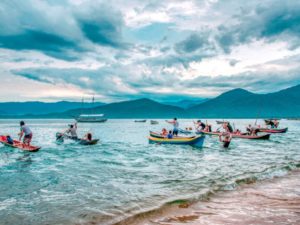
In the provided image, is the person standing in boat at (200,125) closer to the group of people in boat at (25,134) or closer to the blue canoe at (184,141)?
the blue canoe at (184,141)

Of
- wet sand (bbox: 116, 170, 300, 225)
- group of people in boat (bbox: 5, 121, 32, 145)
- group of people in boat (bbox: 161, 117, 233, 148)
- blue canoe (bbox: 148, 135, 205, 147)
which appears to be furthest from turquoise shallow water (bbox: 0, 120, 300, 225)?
group of people in boat (bbox: 161, 117, 233, 148)

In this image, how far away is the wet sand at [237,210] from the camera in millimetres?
8305

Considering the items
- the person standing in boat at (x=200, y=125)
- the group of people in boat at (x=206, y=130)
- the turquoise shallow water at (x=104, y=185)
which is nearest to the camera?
the turquoise shallow water at (x=104, y=185)

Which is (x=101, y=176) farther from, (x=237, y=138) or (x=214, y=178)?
(x=237, y=138)

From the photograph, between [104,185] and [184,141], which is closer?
[104,185]

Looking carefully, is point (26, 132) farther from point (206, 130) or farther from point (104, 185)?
point (206, 130)

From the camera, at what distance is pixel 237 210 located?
9.30m

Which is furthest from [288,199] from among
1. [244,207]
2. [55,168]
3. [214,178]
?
[55,168]

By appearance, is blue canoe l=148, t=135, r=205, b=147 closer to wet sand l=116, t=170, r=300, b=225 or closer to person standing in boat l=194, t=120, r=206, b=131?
person standing in boat l=194, t=120, r=206, b=131

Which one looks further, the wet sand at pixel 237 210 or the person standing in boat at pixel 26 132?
the person standing in boat at pixel 26 132

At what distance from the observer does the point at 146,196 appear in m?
12.1

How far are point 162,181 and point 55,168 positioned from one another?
8.73 meters

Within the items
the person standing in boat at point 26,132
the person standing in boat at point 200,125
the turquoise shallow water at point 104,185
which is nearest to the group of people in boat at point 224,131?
the person standing in boat at point 200,125

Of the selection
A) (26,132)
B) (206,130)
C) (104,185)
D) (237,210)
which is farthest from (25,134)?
(206,130)
